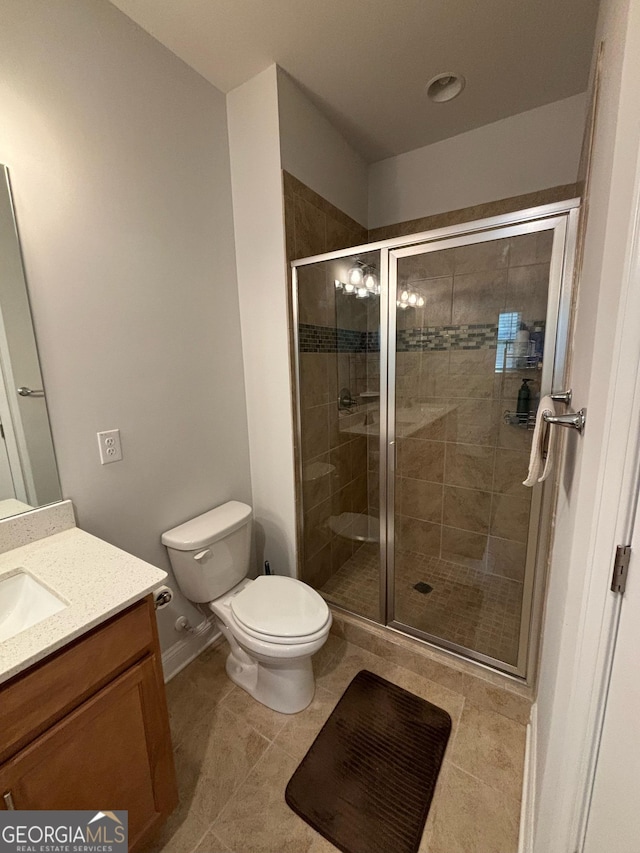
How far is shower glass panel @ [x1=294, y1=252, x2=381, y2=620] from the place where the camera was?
178cm

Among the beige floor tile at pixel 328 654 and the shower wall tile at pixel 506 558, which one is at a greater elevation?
the shower wall tile at pixel 506 558

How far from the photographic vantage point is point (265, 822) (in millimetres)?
1097

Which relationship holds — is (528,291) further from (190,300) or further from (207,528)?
(207,528)

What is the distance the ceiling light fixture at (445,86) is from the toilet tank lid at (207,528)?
2.17 m

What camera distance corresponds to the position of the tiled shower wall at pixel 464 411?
161 cm

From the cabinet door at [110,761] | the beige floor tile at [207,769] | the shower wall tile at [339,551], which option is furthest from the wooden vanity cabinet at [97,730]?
the shower wall tile at [339,551]

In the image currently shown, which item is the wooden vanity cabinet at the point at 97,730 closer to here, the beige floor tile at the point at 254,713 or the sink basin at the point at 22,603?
the sink basin at the point at 22,603

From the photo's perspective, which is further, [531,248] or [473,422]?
[473,422]

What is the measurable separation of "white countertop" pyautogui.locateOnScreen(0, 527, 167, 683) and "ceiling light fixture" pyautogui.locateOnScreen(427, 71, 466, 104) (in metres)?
2.28

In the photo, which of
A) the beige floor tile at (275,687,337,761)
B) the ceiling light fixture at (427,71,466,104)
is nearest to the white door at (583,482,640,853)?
the beige floor tile at (275,687,337,761)

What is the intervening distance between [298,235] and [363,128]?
791 mm

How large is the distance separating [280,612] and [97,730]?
0.67 metres

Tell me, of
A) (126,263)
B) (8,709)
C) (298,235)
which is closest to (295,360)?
(298,235)

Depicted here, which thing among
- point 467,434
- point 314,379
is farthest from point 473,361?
point 314,379
